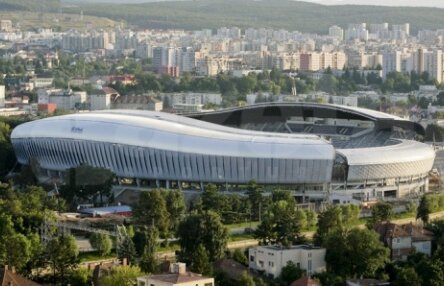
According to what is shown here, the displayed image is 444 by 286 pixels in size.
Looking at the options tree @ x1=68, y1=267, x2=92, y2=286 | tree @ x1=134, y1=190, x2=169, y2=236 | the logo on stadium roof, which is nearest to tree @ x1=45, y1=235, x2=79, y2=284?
tree @ x1=68, y1=267, x2=92, y2=286

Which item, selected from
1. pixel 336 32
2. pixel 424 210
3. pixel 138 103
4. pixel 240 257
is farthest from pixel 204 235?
pixel 336 32

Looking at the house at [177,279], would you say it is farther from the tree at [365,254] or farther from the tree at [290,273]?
the tree at [365,254]

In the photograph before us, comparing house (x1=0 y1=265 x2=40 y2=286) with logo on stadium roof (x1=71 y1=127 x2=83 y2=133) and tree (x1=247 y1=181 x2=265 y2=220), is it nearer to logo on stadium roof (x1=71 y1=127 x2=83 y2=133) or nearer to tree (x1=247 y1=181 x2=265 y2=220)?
tree (x1=247 y1=181 x2=265 y2=220)

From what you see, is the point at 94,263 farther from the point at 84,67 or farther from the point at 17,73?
the point at 84,67

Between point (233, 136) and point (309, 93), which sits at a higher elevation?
point (233, 136)

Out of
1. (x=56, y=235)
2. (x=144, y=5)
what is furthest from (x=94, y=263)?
(x=144, y=5)
